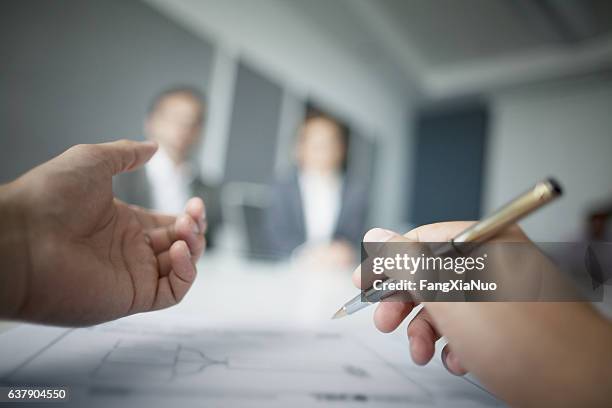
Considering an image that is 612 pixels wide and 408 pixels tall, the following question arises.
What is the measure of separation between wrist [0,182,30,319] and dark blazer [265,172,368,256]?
116 centimetres

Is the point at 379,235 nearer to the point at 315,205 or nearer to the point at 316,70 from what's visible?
the point at 315,205

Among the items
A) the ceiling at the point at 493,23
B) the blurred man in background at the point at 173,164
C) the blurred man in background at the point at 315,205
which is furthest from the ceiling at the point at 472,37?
the blurred man in background at the point at 173,164

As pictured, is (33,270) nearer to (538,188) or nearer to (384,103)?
(538,188)

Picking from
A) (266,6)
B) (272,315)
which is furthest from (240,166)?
(272,315)

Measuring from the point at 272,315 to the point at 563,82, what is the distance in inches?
139

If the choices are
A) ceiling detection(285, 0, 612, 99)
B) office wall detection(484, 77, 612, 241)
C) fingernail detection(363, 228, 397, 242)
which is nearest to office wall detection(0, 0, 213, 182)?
fingernail detection(363, 228, 397, 242)

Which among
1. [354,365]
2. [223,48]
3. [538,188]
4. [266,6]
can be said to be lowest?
[354,365]

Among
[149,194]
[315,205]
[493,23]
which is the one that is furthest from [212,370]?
[493,23]

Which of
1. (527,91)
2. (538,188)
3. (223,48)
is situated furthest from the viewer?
(527,91)

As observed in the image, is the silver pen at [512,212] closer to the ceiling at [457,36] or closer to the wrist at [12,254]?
the wrist at [12,254]

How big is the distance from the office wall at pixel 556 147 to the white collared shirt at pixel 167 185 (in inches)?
108

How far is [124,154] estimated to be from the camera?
0.37 m

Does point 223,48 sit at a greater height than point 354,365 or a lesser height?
greater

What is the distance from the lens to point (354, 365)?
32 cm
